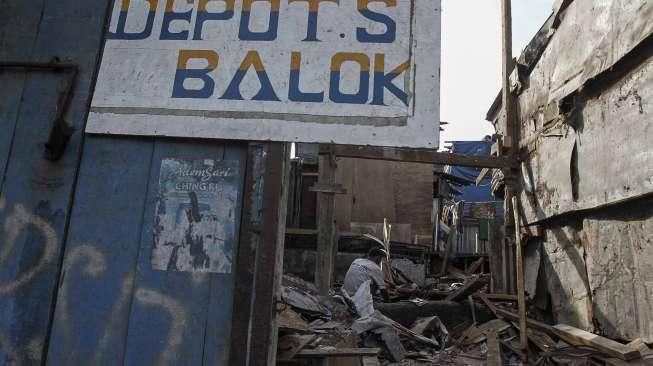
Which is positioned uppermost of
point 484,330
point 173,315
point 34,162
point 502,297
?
point 34,162

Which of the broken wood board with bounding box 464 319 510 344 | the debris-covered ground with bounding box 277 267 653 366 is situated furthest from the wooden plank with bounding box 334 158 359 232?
the broken wood board with bounding box 464 319 510 344

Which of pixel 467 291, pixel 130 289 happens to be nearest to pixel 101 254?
Result: pixel 130 289

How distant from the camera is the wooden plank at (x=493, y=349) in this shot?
7.19m

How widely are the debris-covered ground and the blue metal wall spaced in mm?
1794

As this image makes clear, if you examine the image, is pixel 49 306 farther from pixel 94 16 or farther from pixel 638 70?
pixel 638 70

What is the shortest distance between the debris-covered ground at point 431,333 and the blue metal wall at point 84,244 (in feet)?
5.88

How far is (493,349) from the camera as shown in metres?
7.59

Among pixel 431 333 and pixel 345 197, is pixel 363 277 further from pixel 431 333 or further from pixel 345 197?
pixel 345 197

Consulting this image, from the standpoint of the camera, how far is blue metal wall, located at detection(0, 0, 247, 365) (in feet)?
8.56

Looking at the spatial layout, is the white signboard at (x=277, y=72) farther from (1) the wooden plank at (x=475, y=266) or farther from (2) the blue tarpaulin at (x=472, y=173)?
(2) the blue tarpaulin at (x=472, y=173)

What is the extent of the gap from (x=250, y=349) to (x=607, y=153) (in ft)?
18.3

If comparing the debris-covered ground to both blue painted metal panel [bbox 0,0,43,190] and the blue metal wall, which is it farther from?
blue painted metal panel [bbox 0,0,43,190]

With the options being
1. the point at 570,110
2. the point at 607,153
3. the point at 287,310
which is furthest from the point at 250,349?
the point at 570,110

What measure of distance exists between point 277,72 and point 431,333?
717cm
